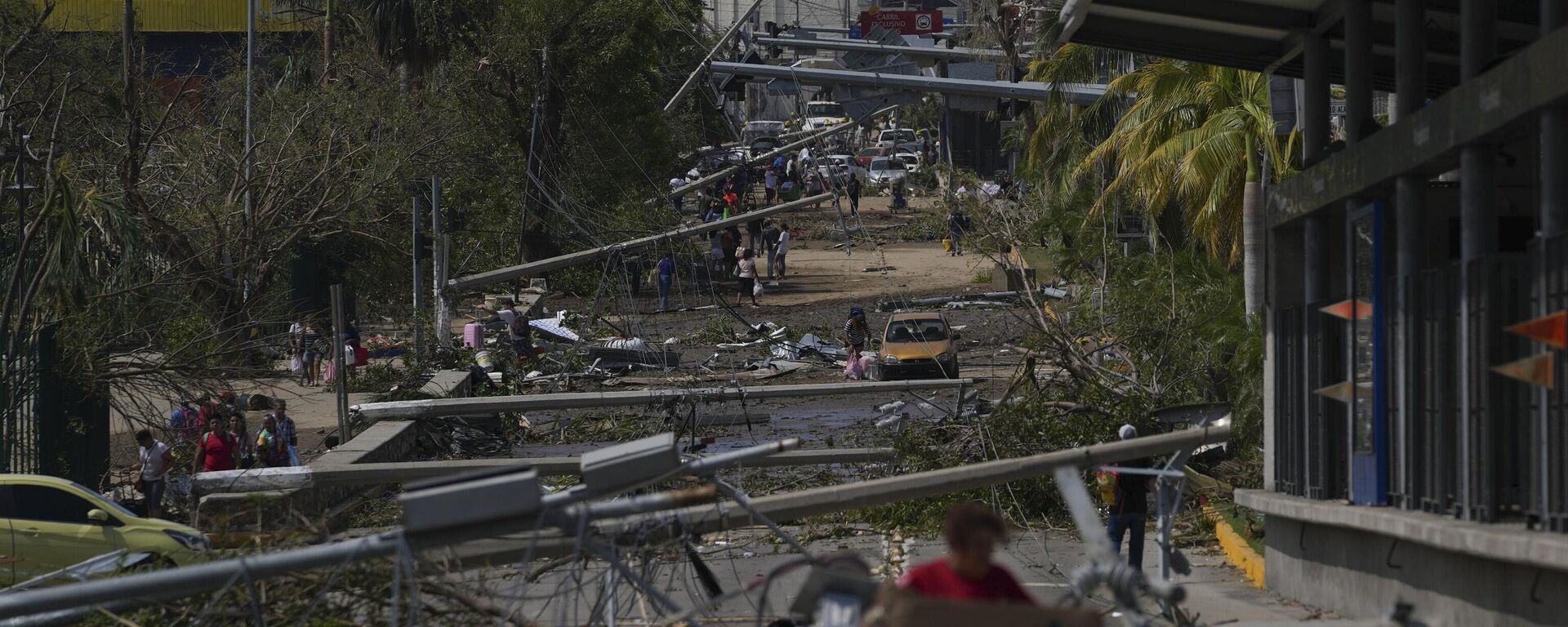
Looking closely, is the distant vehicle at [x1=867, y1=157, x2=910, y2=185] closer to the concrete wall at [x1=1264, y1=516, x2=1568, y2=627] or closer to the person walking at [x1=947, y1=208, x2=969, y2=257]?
the person walking at [x1=947, y1=208, x2=969, y2=257]

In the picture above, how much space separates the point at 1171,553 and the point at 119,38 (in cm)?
4236

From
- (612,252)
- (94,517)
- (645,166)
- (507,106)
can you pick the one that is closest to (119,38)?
(507,106)

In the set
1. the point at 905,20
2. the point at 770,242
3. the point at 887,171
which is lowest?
the point at 770,242

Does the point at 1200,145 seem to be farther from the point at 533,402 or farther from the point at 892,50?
the point at 533,402

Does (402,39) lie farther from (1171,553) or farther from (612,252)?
(1171,553)

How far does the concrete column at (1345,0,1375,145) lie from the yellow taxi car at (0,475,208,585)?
10850mm

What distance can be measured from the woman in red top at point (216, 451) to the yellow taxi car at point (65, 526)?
3.24 meters

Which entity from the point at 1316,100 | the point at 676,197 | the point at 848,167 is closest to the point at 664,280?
the point at 676,197

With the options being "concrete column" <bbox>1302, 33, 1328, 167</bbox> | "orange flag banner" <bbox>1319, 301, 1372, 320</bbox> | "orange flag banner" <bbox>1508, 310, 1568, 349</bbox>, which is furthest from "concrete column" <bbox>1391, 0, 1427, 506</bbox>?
"orange flag banner" <bbox>1508, 310, 1568, 349</bbox>

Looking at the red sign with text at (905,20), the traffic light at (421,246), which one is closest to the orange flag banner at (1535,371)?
the traffic light at (421,246)

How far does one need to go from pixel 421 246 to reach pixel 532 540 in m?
25.3

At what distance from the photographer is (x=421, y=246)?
3097 centimetres

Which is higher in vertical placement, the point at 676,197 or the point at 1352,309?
the point at 676,197

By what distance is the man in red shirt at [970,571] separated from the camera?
559 cm
